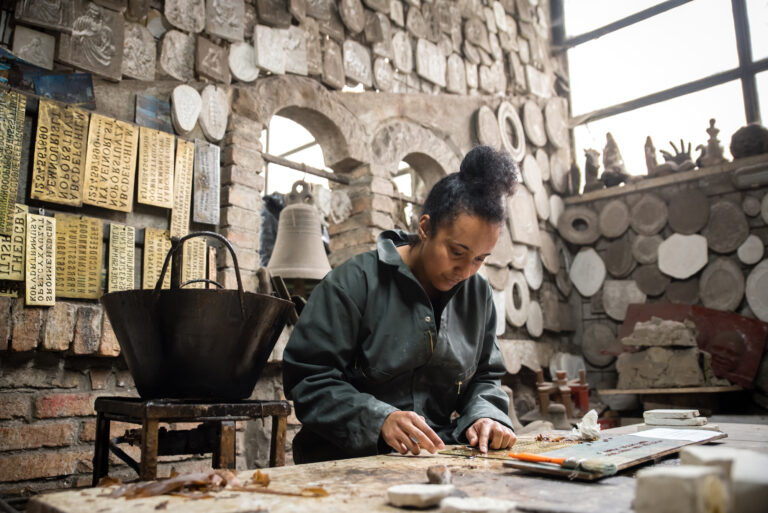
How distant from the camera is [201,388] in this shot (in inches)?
74.1

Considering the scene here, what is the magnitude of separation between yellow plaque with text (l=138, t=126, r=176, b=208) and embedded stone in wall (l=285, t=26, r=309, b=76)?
123 centimetres

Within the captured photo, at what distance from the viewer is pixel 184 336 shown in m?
1.83

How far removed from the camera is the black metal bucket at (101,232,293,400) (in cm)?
183

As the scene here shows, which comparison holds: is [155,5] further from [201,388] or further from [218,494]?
[218,494]

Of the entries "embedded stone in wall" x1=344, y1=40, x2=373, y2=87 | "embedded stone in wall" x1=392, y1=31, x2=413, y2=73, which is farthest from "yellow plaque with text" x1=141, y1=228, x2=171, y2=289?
"embedded stone in wall" x1=392, y1=31, x2=413, y2=73

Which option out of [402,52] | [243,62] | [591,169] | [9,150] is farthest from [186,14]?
[591,169]

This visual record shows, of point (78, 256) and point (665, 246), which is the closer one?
point (78, 256)

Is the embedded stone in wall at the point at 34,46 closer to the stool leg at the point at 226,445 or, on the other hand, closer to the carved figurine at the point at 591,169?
the stool leg at the point at 226,445

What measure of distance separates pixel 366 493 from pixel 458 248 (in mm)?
1014

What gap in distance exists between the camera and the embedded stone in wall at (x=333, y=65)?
4.30m

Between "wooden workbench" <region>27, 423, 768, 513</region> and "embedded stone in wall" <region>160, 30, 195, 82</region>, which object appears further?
"embedded stone in wall" <region>160, 30, 195, 82</region>

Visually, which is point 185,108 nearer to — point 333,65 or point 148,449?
point 333,65

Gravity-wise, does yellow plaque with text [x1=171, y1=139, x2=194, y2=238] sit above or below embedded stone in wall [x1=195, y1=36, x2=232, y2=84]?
below

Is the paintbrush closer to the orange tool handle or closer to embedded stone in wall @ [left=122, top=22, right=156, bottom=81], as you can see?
the orange tool handle
